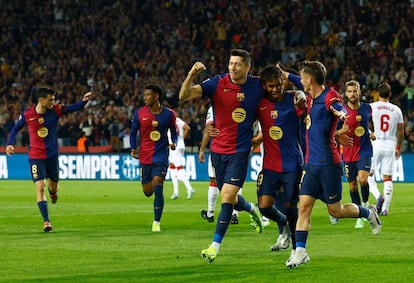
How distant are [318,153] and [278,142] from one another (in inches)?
32.3

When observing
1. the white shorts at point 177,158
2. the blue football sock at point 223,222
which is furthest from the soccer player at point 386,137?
the white shorts at point 177,158

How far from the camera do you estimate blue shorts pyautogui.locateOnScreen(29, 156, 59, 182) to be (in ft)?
57.2

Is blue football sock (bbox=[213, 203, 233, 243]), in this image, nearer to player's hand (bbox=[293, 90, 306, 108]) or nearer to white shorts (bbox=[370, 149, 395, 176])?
player's hand (bbox=[293, 90, 306, 108])

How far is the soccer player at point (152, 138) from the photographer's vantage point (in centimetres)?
1755

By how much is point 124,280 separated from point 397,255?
12.7ft

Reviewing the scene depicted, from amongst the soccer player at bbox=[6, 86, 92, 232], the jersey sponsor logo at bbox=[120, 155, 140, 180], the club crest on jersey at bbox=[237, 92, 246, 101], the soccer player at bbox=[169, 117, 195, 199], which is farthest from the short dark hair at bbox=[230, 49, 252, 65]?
the jersey sponsor logo at bbox=[120, 155, 140, 180]

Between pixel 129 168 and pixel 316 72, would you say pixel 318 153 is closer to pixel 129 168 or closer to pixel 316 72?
pixel 316 72

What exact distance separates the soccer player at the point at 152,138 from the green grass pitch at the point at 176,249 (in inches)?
34.2

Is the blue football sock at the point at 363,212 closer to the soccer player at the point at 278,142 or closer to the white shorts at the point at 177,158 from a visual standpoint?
the soccer player at the point at 278,142

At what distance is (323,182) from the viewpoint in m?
12.0

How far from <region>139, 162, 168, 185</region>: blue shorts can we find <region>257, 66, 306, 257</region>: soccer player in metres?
4.92

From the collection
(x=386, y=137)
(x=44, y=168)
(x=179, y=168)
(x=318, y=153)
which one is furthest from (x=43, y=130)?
(x=179, y=168)

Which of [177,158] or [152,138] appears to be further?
[177,158]

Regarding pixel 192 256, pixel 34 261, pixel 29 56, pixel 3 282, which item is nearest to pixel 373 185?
pixel 192 256
